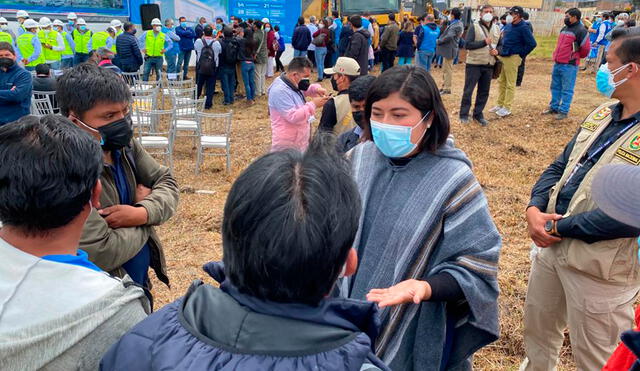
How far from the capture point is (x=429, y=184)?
1.70m

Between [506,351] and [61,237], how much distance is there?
288 cm

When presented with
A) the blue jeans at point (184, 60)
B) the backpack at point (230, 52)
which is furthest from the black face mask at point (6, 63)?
the blue jeans at point (184, 60)

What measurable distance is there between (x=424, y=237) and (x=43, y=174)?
3.84 feet

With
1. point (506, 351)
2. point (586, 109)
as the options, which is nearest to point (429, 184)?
point (506, 351)

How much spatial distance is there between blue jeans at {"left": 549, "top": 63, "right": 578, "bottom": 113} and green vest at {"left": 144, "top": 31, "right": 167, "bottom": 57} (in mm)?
9164

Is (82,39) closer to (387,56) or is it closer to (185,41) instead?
(185,41)

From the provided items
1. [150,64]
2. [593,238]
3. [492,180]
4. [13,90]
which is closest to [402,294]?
[593,238]

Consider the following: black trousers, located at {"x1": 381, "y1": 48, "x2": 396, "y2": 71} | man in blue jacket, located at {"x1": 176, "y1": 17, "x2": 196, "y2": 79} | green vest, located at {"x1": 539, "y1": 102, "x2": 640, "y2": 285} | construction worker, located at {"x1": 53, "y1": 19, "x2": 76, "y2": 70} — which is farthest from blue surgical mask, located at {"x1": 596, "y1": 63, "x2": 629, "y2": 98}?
construction worker, located at {"x1": 53, "y1": 19, "x2": 76, "y2": 70}

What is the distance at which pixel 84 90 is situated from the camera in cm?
194

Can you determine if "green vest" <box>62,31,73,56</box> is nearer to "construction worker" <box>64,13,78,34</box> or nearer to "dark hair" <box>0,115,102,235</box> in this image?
"construction worker" <box>64,13,78,34</box>

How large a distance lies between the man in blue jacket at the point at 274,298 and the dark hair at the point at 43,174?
416mm

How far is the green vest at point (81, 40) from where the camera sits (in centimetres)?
1277

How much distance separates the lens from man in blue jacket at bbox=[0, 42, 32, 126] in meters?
5.52

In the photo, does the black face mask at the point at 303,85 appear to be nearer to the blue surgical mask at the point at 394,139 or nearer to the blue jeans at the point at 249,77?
the blue surgical mask at the point at 394,139
